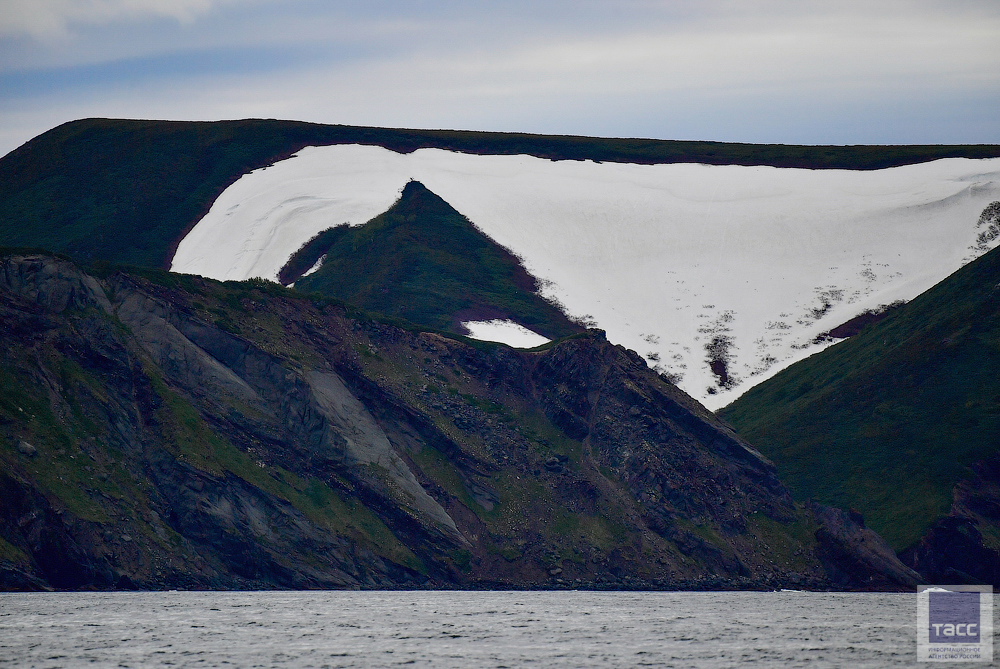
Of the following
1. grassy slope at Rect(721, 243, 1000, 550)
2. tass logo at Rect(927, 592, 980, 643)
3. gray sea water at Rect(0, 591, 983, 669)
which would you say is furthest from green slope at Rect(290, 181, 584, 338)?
gray sea water at Rect(0, 591, 983, 669)

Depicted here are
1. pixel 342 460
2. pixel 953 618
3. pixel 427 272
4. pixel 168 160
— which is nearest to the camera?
pixel 953 618

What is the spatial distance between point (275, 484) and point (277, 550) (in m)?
5.36

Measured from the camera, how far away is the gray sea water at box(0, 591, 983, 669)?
4447 cm

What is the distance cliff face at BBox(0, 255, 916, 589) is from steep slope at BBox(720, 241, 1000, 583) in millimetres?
7590

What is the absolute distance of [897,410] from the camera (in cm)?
10712

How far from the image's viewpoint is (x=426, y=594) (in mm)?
72875

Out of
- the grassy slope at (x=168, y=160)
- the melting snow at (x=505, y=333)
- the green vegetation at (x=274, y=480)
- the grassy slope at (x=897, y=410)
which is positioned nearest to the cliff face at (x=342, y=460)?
the green vegetation at (x=274, y=480)

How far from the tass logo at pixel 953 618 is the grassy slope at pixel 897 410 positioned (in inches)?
551

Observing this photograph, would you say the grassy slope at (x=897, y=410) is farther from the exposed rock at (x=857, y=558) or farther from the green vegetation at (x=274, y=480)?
the green vegetation at (x=274, y=480)

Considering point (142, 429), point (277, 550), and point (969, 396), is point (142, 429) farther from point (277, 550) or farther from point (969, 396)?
point (969, 396)

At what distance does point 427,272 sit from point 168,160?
167ft

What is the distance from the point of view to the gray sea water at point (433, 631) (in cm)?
4447

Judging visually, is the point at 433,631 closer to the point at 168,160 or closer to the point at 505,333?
the point at 505,333

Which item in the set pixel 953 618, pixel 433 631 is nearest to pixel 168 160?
pixel 433 631
